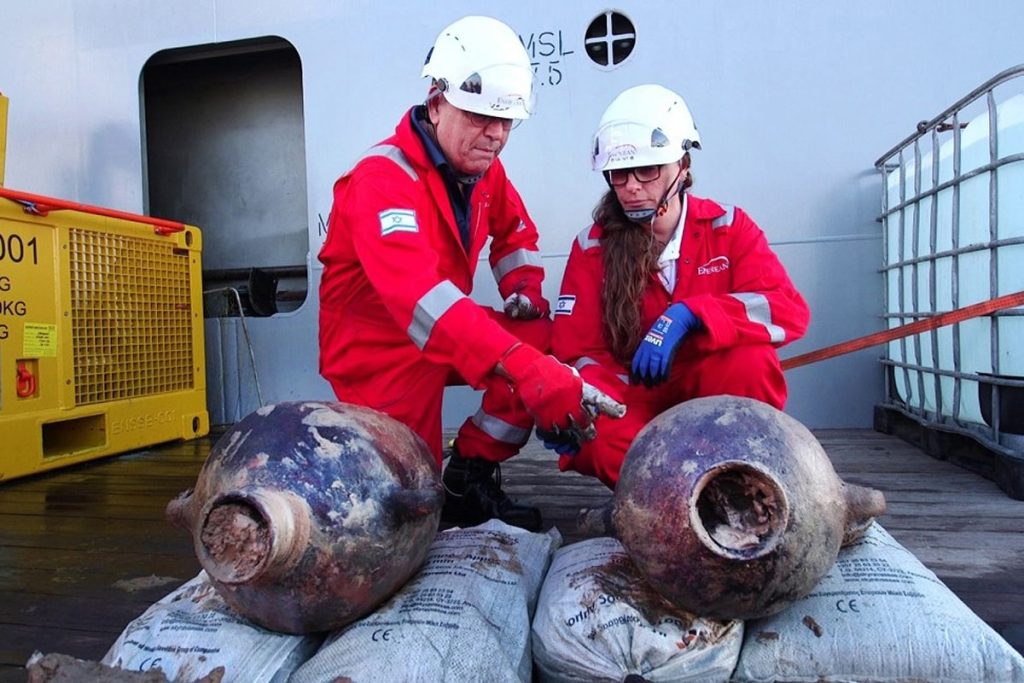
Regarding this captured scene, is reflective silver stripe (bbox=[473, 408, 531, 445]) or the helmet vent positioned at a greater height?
the helmet vent

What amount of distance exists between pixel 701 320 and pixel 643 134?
49cm

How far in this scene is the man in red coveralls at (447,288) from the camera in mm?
1609

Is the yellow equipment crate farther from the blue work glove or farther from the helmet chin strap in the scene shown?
the blue work glove

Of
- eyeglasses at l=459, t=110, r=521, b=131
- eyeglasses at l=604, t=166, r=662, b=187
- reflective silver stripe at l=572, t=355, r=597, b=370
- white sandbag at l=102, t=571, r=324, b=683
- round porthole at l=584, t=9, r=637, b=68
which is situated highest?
round porthole at l=584, t=9, r=637, b=68

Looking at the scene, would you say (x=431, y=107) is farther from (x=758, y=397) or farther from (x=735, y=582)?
A: (x=735, y=582)

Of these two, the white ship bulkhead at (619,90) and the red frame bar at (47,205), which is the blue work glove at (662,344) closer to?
the white ship bulkhead at (619,90)

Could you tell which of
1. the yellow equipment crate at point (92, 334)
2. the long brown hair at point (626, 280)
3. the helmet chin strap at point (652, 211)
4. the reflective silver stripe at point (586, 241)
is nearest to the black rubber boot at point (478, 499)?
the long brown hair at point (626, 280)

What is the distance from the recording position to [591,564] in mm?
1543

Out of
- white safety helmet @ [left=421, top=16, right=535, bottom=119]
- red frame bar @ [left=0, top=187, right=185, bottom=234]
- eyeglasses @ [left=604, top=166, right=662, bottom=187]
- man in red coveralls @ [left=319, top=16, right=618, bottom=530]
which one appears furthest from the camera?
red frame bar @ [left=0, top=187, right=185, bottom=234]

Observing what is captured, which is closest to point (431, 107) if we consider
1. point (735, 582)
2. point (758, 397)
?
point (758, 397)

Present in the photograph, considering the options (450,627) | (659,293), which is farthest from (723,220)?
(450,627)

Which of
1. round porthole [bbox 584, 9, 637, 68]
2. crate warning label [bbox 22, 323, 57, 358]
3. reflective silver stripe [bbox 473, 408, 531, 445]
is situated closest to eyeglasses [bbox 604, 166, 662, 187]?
reflective silver stripe [bbox 473, 408, 531, 445]

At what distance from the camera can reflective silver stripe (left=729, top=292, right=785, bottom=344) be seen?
6.33 feet

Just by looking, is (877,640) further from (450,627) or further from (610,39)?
(610,39)
